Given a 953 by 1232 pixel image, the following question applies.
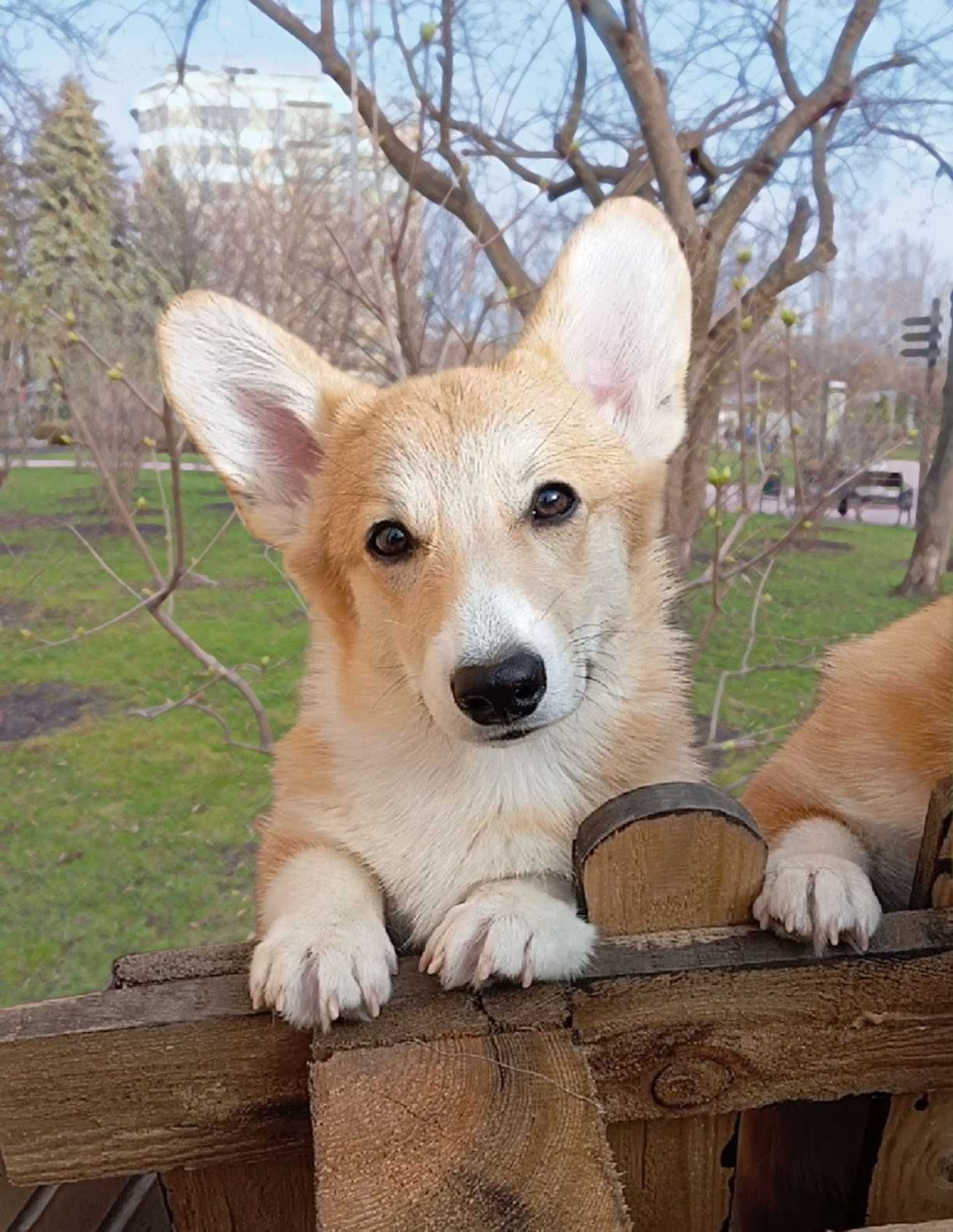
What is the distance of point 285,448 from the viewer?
3.48ft

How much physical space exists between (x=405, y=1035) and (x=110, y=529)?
1.11 m

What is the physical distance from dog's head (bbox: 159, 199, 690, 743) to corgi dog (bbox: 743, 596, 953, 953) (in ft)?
0.91

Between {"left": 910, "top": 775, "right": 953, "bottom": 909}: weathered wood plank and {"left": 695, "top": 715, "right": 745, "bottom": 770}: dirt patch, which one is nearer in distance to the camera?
{"left": 910, "top": 775, "right": 953, "bottom": 909}: weathered wood plank

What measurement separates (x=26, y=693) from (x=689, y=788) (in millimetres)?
1244

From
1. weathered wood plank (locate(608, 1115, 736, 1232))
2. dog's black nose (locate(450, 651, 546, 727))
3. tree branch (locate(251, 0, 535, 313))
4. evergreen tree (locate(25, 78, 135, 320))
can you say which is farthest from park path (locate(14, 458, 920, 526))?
weathered wood plank (locate(608, 1115, 736, 1232))

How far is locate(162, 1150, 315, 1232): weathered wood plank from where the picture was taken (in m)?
0.83

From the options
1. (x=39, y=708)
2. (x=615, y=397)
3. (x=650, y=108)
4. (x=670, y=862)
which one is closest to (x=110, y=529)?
(x=39, y=708)

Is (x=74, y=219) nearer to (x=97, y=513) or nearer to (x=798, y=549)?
(x=97, y=513)

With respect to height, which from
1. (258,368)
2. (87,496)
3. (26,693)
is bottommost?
(26,693)

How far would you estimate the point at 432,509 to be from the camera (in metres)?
0.92

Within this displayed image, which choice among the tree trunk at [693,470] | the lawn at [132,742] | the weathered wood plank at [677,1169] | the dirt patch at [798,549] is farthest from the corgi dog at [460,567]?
the dirt patch at [798,549]

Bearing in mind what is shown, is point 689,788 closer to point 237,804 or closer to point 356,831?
point 356,831

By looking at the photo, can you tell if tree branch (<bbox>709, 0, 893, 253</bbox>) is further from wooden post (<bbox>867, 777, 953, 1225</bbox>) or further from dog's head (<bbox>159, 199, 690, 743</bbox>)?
wooden post (<bbox>867, 777, 953, 1225</bbox>)

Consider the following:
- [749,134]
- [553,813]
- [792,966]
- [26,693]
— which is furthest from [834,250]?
[26,693]
